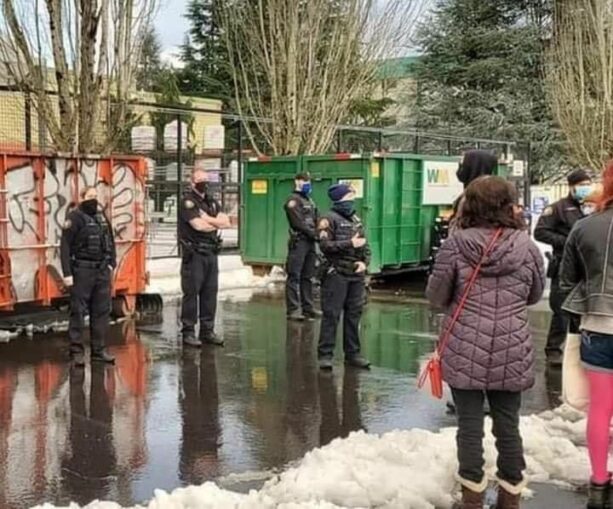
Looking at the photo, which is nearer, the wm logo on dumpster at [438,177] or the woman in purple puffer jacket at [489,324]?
the woman in purple puffer jacket at [489,324]

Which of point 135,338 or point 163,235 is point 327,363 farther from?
point 163,235

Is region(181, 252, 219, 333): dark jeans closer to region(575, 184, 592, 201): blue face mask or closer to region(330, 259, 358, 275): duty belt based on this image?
region(330, 259, 358, 275): duty belt

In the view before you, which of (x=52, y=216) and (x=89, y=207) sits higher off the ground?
(x=89, y=207)

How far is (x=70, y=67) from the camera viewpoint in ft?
41.3

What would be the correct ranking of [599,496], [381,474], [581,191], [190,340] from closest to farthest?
[599,496] → [381,474] → [581,191] → [190,340]

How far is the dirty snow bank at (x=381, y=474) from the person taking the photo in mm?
4648

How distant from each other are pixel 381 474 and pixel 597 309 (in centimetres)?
149

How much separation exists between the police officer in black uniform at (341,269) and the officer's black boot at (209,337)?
1.57 metres

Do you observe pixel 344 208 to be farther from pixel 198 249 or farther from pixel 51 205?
→ pixel 51 205

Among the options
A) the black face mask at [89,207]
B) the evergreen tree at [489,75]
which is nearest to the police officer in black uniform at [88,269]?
the black face mask at [89,207]

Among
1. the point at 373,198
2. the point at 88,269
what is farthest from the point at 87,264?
the point at 373,198

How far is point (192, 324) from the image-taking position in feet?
30.6

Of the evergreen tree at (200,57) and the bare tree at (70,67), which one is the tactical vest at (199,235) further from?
the evergreen tree at (200,57)

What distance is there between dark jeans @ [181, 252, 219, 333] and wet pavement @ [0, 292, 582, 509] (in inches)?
14.0
